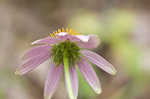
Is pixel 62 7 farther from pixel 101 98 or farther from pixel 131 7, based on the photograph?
pixel 101 98

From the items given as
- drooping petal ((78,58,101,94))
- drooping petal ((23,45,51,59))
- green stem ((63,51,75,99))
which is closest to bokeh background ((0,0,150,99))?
drooping petal ((78,58,101,94))

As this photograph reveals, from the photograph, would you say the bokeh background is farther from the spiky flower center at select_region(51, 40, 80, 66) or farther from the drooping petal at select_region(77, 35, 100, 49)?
the drooping petal at select_region(77, 35, 100, 49)

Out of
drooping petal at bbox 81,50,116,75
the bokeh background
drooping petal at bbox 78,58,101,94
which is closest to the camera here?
drooping petal at bbox 81,50,116,75

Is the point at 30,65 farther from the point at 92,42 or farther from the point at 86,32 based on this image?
the point at 86,32

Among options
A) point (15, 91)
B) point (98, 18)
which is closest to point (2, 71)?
point (15, 91)

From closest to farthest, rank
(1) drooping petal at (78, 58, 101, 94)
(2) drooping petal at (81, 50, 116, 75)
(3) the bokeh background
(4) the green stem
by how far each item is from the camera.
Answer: (4) the green stem
(2) drooping petal at (81, 50, 116, 75)
(1) drooping petal at (78, 58, 101, 94)
(3) the bokeh background

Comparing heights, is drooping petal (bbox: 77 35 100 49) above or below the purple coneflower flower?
above
